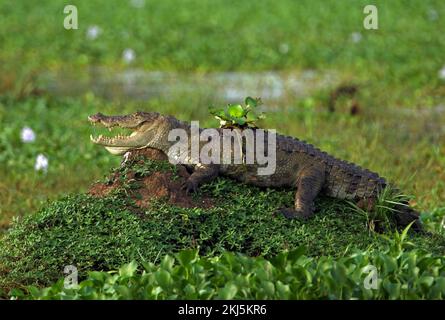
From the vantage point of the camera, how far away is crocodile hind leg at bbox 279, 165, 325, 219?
6.41 metres

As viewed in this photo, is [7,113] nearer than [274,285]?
No

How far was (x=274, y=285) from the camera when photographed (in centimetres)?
520

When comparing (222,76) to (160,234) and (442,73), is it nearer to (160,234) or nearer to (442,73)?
(442,73)

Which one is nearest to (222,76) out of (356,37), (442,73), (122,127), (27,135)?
(356,37)

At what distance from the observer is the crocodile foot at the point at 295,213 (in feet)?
20.9

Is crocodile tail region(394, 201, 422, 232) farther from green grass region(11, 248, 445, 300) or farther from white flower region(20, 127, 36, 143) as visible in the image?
white flower region(20, 127, 36, 143)

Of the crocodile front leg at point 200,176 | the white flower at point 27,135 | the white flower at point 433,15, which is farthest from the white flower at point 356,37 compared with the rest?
the crocodile front leg at point 200,176

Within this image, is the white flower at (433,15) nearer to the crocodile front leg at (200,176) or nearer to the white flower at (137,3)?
the white flower at (137,3)

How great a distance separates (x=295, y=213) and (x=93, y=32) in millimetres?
9563

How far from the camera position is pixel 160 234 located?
617 centimetres

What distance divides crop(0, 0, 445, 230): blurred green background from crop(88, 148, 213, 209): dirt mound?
6.22ft

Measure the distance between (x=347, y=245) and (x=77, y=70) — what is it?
8.83 meters

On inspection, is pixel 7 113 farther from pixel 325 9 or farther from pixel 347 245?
pixel 325 9

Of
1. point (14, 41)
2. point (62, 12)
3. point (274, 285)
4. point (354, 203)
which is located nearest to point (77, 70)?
point (14, 41)
